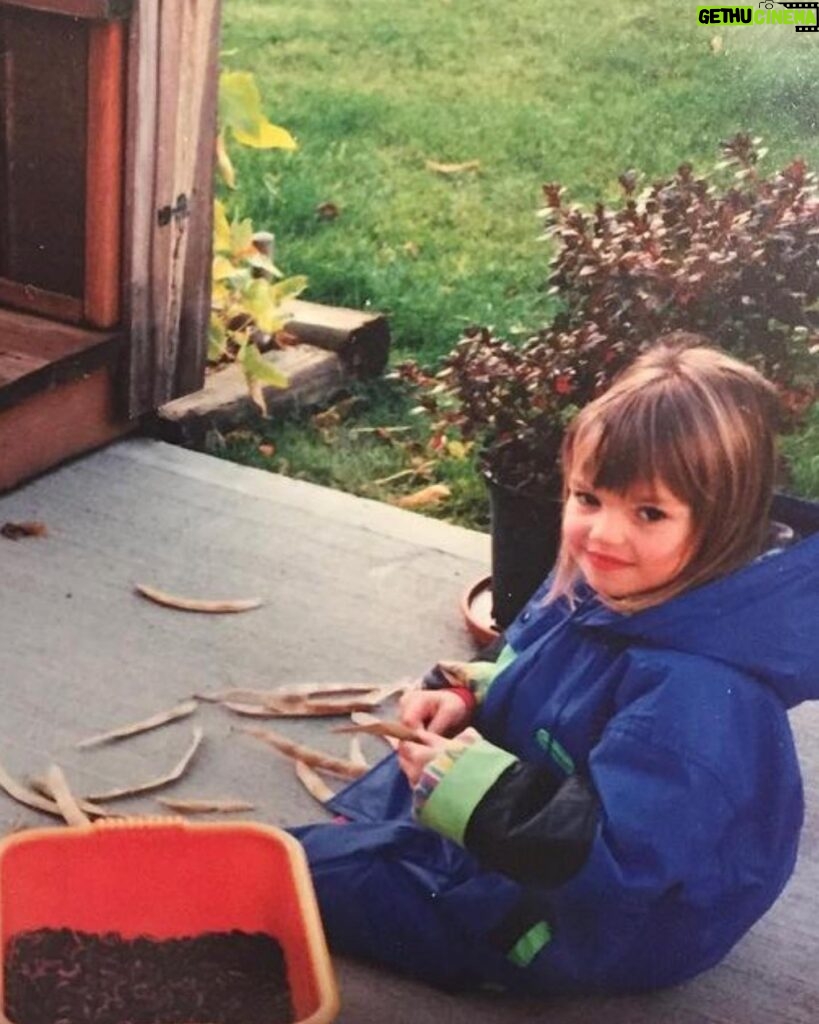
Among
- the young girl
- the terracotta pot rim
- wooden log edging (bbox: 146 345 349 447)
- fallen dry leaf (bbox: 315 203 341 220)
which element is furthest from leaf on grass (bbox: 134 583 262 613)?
fallen dry leaf (bbox: 315 203 341 220)

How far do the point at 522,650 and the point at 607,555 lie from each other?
→ 0.36 metres

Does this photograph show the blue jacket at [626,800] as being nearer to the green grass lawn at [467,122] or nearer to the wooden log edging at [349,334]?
the green grass lawn at [467,122]

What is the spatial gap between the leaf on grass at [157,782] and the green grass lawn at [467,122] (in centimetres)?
160

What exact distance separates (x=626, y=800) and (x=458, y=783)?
0.21 meters

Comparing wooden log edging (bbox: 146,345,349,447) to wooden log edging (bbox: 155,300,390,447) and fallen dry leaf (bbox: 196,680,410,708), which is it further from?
fallen dry leaf (bbox: 196,680,410,708)

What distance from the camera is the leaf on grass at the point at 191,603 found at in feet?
11.5

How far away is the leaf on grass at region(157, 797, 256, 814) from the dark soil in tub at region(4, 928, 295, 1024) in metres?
0.54

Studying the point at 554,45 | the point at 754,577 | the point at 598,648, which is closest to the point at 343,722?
the point at 598,648

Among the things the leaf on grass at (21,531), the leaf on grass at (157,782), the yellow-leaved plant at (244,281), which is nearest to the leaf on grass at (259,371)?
the yellow-leaved plant at (244,281)

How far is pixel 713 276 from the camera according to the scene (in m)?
3.17

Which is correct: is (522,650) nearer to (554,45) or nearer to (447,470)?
(447,470)

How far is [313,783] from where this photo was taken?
9.61 feet

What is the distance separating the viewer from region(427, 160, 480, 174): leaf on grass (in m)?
6.23

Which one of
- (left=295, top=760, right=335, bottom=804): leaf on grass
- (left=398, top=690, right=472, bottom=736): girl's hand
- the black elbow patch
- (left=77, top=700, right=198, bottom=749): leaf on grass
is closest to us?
the black elbow patch
